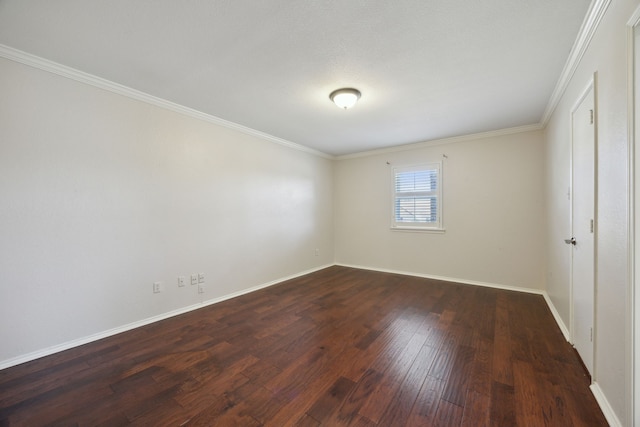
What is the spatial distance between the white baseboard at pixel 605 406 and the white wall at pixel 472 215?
2.45 m

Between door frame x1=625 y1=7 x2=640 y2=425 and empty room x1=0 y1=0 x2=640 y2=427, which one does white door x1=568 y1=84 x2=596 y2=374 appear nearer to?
empty room x1=0 y1=0 x2=640 y2=427

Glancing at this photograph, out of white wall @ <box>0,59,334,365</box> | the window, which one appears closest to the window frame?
the window

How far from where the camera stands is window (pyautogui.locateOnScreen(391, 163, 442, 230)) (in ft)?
14.6

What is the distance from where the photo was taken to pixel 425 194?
4578mm

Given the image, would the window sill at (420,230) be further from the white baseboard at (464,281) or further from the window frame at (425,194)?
the white baseboard at (464,281)

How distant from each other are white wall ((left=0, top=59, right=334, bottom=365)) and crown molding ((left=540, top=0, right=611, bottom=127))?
3.65 m

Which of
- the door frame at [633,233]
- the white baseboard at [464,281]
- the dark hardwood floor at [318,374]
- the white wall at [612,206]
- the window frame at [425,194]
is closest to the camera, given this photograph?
the door frame at [633,233]

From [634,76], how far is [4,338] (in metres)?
4.38

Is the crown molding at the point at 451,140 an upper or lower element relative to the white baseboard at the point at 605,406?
upper

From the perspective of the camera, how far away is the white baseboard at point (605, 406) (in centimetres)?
133

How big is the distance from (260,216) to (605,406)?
3.86m

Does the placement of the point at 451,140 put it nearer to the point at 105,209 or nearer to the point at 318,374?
the point at 318,374

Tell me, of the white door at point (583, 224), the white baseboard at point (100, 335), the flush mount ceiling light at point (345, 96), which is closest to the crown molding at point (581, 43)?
the white door at point (583, 224)

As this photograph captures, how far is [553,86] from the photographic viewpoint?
2514 mm
